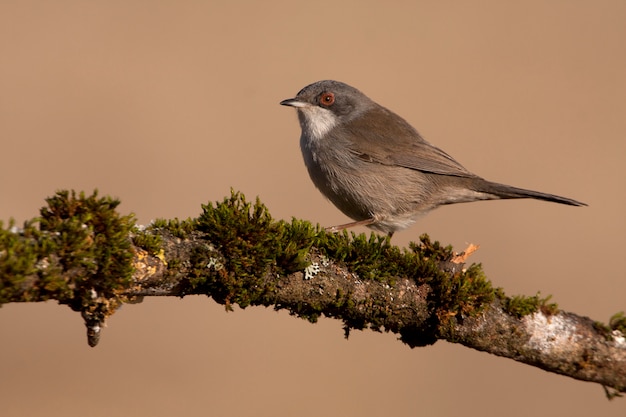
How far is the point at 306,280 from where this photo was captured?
3510 mm

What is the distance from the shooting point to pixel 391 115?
680cm

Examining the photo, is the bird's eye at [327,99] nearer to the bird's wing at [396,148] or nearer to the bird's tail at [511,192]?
the bird's wing at [396,148]

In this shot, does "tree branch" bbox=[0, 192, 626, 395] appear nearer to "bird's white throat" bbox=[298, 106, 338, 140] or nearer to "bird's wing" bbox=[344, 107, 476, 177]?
"bird's wing" bbox=[344, 107, 476, 177]

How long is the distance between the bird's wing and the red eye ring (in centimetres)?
31

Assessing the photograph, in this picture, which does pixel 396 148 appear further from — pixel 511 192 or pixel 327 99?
pixel 511 192

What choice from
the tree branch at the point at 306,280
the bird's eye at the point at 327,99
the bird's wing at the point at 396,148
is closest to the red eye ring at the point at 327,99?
the bird's eye at the point at 327,99

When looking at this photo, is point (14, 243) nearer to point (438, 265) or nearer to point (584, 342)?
point (438, 265)

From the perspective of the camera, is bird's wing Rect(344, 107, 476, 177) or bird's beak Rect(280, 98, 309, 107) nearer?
bird's wing Rect(344, 107, 476, 177)

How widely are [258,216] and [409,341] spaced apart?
1.23m

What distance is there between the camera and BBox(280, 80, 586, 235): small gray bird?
6023 mm

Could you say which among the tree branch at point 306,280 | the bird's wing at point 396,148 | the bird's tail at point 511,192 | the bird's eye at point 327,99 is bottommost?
the tree branch at point 306,280

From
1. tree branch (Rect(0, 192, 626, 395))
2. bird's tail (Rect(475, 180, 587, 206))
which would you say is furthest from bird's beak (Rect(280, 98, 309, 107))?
tree branch (Rect(0, 192, 626, 395))

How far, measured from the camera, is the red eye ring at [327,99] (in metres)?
6.67

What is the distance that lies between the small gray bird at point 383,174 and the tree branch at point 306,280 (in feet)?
7.05
